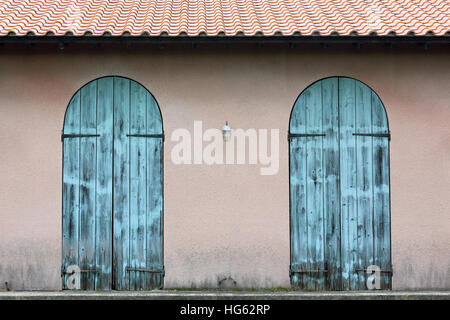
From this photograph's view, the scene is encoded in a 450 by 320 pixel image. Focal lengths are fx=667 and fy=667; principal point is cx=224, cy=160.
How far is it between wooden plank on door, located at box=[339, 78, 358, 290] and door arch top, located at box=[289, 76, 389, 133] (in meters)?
0.14

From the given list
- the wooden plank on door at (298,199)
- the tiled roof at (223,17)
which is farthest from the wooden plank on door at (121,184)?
the wooden plank on door at (298,199)

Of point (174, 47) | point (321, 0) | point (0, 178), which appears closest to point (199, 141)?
point (174, 47)

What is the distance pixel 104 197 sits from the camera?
9.09 m

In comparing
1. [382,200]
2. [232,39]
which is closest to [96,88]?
→ [232,39]

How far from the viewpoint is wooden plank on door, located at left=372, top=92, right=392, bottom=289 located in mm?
9070

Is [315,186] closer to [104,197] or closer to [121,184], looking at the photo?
[121,184]

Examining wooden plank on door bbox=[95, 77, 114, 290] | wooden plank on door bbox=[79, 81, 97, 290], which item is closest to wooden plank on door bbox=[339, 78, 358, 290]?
wooden plank on door bbox=[95, 77, 114, 290]

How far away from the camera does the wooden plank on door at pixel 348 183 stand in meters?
9.08

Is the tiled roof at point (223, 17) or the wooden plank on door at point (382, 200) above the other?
the tiled roof at point (223, 17)

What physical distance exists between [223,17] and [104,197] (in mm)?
3251

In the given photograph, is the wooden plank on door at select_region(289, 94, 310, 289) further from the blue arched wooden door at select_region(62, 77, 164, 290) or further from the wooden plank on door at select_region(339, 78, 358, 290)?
the blue arched wooden door at select_region(62, 77, 164, 290)

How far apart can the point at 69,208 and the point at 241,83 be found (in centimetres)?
291

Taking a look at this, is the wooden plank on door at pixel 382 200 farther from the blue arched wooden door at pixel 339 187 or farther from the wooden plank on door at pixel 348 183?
the wooden plank on door at pixel 348 183

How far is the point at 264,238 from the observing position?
9070 mm
